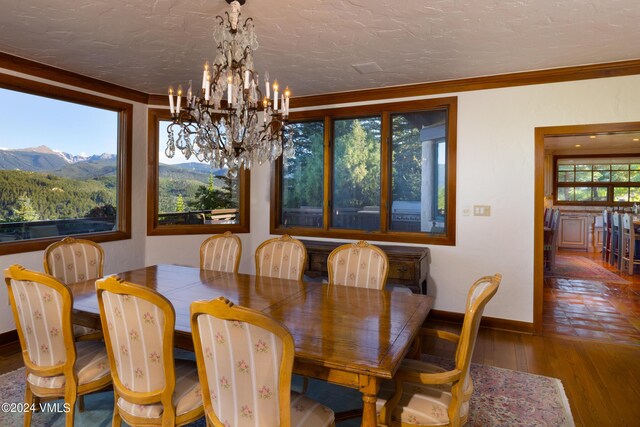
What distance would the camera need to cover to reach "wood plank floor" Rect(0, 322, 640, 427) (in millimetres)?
2344

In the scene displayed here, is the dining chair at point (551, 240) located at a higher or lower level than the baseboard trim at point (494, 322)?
higher

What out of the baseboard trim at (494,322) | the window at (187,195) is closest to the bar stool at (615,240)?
the baseboard trim at (494,322)

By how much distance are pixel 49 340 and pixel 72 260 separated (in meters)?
1.15

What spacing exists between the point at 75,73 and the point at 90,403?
297cm

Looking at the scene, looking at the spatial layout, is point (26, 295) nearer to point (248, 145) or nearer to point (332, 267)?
point (248, 145)

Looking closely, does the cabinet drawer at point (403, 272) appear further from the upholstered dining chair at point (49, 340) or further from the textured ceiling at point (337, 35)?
the upholstered dining chair at point (49, 340)

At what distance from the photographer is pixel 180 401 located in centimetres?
166

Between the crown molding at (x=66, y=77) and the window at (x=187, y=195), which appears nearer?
the crown molding at (x=66, y=77)

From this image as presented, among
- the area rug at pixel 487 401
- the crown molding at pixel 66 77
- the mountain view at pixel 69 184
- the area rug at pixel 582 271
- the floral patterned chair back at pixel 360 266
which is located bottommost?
the area rug at pixel 487 401

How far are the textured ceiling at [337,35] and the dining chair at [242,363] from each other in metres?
1.88

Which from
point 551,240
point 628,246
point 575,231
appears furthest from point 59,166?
point 575,231

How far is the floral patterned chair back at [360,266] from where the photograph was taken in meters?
2.68

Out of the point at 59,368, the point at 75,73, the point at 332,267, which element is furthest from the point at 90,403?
the point at 75,73

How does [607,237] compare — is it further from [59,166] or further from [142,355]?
[59,166]
